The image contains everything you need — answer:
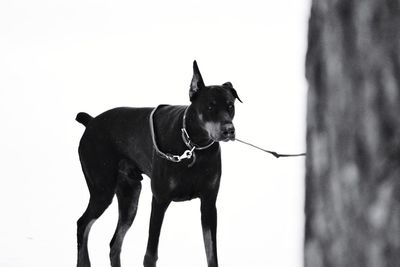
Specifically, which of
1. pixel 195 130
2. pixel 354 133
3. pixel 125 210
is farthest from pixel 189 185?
pixel 354 133

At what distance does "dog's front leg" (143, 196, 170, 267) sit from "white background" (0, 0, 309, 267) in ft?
4.01

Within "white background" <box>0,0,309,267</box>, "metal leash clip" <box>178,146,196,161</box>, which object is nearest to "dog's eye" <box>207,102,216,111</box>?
"metal leash clip" <box>178,146,196,161</box>

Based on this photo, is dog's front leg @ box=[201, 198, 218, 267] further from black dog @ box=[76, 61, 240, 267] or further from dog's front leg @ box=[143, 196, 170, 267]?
dog's front leg @ box=[143, 196, 170, 267]

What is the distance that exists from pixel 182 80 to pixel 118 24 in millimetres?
5748

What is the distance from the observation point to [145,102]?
17.3 meters

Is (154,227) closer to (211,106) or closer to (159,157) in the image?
(159,157)

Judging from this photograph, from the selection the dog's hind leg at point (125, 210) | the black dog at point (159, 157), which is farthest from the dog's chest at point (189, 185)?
the dog's hind leg at point (125, 210)

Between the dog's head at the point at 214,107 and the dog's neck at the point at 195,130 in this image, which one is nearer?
the dog's head at the point at 214,107

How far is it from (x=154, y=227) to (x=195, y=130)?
724 millimetres

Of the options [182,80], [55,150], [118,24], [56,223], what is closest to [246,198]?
[56,223]

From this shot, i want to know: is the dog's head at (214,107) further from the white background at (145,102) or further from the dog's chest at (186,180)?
the white background at (145,102)

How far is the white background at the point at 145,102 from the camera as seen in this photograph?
861 cm

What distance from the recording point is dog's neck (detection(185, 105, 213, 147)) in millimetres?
6023

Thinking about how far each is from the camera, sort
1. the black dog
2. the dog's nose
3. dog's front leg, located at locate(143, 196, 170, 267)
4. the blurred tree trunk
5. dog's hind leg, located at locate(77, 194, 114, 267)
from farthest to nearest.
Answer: dog's hind leg, located at locate(77, 194, 114, 267)
dog's front leg, located at locate(143, 196, 170, 267)
the black dog
the dog's nose
the blurred tree trunk
